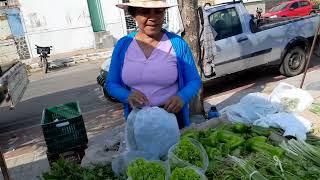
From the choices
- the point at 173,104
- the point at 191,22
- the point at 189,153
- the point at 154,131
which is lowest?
the point at 189,153

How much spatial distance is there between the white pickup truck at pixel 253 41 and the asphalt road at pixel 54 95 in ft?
10.8

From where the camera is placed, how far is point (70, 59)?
16078 millimetres

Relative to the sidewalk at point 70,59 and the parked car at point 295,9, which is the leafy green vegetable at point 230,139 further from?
the parked car at point 295,9

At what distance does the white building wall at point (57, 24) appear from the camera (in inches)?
650

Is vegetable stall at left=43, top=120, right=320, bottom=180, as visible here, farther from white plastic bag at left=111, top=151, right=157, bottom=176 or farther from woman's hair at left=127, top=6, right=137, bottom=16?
woman's hair at left=127, top=6, right=137, bottom=16

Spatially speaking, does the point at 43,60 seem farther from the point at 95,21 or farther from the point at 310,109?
the point at 310,109

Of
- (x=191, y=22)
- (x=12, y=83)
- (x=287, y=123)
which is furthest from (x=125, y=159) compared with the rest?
(x=12, y=83)

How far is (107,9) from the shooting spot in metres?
17.5

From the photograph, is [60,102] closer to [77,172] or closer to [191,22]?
[191,22]

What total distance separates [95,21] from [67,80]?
21.3ft

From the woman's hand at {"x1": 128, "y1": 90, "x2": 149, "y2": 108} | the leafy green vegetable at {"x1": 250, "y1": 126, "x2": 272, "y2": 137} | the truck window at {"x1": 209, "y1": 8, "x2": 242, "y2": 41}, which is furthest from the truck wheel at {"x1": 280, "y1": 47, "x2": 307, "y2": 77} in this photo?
the woman's hand at {"x1": 128, "y1": 90, "x2": 149, "y2": 108}

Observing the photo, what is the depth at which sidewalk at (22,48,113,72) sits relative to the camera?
15.8 metres

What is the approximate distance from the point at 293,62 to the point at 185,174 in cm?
747

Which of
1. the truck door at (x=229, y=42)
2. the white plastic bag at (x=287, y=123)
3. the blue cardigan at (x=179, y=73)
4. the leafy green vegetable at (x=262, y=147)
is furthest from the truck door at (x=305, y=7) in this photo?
the blue cardigan at (x=179, y=73)
